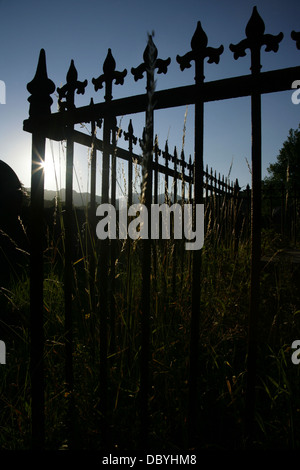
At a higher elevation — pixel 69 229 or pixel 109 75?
Result: pixel 109 75

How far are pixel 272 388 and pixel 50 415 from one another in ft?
4.21

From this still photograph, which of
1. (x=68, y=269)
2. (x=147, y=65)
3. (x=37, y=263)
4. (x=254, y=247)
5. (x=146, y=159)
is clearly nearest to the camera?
(x=146, y=159)

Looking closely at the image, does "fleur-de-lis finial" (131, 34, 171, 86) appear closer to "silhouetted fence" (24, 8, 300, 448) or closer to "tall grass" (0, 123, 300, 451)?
"silhouetted fence" (24, 8, 300, 448)

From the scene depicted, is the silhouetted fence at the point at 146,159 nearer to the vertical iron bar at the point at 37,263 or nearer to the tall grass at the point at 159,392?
the vertical iron bar at the point at 37,263

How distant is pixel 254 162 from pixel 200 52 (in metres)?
0.51

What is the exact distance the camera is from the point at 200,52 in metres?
1.15

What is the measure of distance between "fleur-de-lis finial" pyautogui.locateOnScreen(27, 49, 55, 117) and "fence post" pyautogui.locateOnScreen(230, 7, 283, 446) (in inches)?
34.9

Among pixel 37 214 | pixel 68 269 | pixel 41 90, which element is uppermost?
pixel 41 90

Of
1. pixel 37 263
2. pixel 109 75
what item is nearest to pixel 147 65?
pixel 109 75

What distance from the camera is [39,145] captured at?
4.52ft

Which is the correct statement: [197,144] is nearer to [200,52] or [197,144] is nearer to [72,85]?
[200,52]

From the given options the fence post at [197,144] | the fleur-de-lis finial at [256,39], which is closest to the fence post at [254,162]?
the fleur-de-lis finial at [256,39]

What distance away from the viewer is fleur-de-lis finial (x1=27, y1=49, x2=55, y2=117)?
4.49 feet

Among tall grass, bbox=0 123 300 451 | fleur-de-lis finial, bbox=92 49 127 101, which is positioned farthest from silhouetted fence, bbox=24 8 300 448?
tall grass, bbox=0 123 300 451
